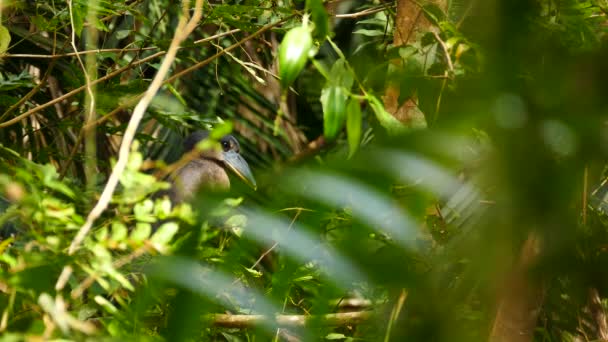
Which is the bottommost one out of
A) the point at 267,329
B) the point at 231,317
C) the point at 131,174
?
the point at 231,317

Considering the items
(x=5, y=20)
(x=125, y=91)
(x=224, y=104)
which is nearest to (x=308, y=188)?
(x=125, y=91)

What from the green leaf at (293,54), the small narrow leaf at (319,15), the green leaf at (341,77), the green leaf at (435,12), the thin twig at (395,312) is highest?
the thin twig at (395,312)

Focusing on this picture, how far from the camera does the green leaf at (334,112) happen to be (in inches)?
29.3

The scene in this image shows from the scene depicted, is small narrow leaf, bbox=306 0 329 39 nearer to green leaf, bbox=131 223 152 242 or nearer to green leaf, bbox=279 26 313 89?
green leaf, bbox=279 26 313 89

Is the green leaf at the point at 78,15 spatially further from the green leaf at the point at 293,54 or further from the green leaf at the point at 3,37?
the green leaf at the point at 293,54

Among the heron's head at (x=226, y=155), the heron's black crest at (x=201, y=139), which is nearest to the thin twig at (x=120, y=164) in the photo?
the heron's head at (x=226, y=155)

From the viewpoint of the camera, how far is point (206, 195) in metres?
0.30

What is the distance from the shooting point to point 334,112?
75 cm

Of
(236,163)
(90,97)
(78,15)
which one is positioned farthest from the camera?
(236,163)

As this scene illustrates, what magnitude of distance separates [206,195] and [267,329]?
7 cm

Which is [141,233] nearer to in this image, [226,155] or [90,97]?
[90,97]

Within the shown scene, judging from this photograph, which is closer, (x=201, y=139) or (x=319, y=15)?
(x=319, y=15)

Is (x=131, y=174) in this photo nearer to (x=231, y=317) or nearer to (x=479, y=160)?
(x=479, y=160)

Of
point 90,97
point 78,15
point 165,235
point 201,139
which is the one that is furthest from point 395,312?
point 201,139
